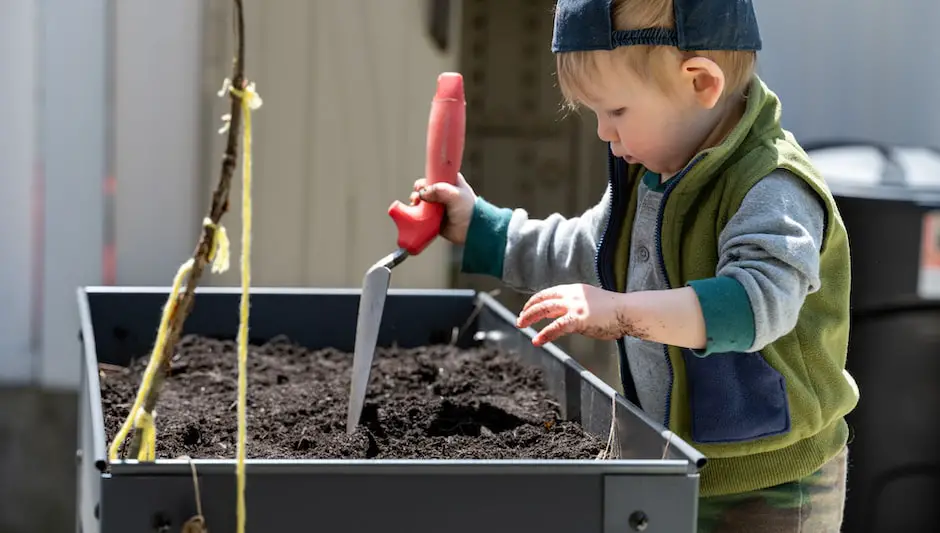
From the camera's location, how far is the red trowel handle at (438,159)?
1.92 meters

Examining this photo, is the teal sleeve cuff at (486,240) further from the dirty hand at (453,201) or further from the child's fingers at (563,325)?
the child's fingers at (563,325)

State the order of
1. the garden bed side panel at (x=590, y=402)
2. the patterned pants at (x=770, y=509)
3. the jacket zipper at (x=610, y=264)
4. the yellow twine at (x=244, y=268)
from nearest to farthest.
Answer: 1. the yellow twine at (x=244, y=268)
2. the garden bed side panel at (x=590, y=402)
3. the patterned pants at (x=770, y=509)
4. the jacket zipper at (x=610, y=264)

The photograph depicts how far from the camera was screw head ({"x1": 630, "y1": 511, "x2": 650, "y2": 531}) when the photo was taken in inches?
48.0

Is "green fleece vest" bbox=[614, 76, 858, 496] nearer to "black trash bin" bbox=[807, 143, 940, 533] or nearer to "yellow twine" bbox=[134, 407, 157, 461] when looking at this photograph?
"yellow twine" bbox=[134, 407, 157, 461]

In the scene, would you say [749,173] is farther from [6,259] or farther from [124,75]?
[6,259]

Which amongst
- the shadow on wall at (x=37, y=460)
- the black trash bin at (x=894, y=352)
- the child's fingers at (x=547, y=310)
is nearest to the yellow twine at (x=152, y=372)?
the child's fingers at (x=547, y=310)

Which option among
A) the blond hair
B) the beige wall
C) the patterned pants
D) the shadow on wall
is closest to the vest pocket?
the patterned pants

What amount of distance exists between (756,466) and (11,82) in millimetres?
3023

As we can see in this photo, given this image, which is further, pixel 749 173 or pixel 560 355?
pixel 560 355

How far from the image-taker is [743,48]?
5.26 feet

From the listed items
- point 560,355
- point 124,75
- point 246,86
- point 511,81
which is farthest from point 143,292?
point 511,81

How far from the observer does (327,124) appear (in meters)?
3.96

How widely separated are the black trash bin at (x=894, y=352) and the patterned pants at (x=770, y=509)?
48.0 inches

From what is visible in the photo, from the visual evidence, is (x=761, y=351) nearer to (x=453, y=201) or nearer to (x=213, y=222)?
(x=453, y=201)
